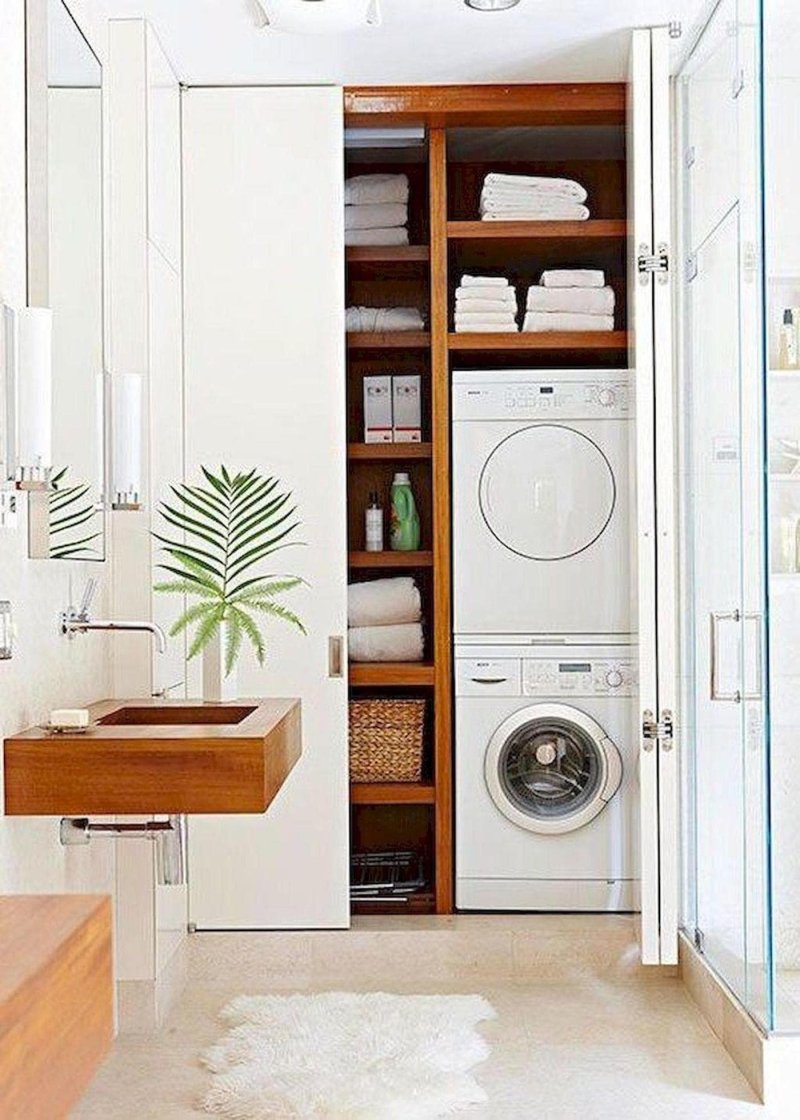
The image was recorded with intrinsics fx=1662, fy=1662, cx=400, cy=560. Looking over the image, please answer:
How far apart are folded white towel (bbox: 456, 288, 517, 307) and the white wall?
6.20ft

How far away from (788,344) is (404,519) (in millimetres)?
1894

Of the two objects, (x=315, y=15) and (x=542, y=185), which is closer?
(x=315, y=15)

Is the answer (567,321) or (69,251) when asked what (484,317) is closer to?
(567,321)

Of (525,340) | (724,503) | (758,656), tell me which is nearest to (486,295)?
(525,340)

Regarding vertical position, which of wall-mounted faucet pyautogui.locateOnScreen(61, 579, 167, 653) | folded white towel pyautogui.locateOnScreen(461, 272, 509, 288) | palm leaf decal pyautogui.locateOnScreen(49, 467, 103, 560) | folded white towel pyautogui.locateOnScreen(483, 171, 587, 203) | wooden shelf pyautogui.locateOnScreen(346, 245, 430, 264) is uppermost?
folded white towel pyautogui.locateOnScreen(483, 171, 587, 203)

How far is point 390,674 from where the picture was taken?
16.9 feet

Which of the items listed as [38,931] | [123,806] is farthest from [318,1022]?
[38,931]

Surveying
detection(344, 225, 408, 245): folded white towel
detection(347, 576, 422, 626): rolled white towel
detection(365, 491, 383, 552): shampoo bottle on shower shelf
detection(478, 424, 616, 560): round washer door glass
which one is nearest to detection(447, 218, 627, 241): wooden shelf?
detection(344, 225, 408, 245): folded white towel

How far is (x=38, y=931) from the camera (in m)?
1.99

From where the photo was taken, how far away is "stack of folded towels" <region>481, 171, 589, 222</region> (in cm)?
521

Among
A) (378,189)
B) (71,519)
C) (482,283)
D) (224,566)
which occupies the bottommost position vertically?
(224,566)

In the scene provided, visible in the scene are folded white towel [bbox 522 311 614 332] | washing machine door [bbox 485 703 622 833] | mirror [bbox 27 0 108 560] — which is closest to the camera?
mirror [bbox 27 0 108 560]

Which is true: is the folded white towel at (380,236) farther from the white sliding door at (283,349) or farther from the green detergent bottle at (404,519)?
the green detergent bottle at (404,519)

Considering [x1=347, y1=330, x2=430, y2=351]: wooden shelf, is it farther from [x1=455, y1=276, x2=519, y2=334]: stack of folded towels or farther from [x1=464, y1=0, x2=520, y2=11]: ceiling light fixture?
[x1=464, y1=0, x2=520, y2=11]: ceiling light fixture
